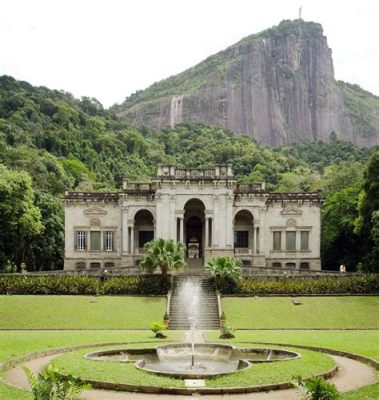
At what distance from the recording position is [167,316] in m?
40.4

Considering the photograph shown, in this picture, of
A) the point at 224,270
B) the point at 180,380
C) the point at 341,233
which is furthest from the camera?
the point at 341,233

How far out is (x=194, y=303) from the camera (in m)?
44.1

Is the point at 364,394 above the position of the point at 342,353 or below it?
above

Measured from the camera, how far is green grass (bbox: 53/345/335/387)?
58.2ft

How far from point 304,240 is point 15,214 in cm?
2560

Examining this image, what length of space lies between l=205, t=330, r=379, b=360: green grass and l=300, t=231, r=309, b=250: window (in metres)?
23.9

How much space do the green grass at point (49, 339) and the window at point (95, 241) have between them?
24.7 metres

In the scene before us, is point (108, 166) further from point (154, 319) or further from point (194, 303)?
point (154, 319)

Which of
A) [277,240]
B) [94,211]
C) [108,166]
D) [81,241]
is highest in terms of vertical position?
[108,166]

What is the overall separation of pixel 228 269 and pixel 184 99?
446 feet

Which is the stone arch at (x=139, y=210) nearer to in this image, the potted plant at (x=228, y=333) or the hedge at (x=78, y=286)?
the hedge at (x=78, y=286)

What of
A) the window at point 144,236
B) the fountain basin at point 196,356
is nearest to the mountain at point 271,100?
the window at point 144,236

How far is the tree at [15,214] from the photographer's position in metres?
53.1

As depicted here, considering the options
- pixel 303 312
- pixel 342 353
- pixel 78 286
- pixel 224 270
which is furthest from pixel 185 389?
pixel 78 286
